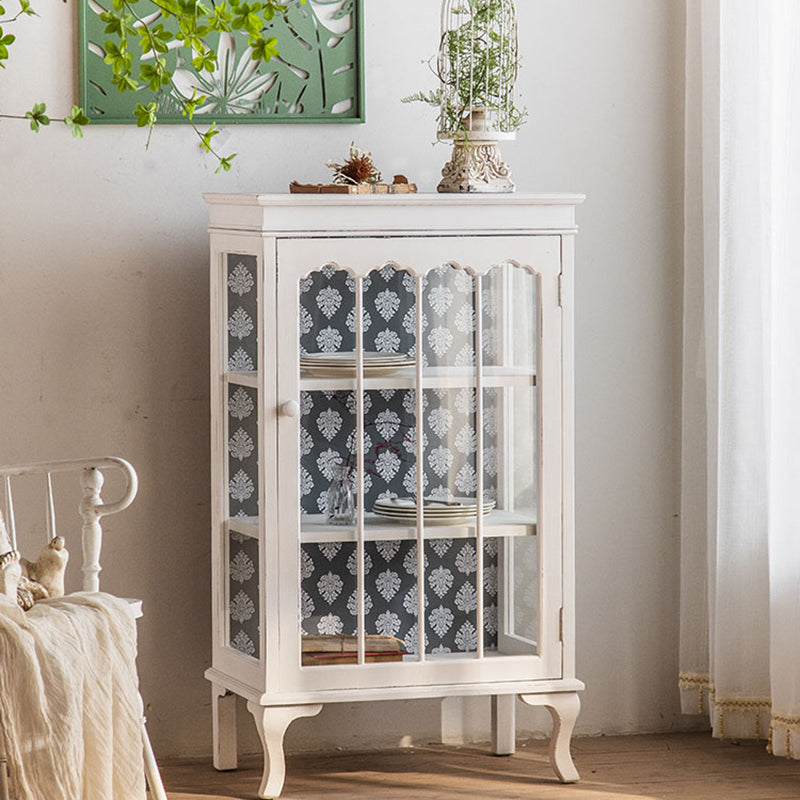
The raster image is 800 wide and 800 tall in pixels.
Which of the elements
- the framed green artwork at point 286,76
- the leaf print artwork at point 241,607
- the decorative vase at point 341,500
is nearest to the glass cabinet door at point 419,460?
the decorative vase at point 341,500

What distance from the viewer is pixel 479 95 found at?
3018 mm

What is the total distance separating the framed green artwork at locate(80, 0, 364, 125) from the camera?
312 centimetres

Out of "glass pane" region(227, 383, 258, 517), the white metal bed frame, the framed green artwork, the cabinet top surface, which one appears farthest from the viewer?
the framed green artwork

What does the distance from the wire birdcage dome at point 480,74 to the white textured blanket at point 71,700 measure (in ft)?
4.24

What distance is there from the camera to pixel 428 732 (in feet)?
10.9

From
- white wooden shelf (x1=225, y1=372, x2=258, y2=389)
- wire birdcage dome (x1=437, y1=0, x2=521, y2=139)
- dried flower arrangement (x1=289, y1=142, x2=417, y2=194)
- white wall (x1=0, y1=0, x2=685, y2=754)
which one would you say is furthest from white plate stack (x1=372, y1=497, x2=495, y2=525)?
wire birdcage dome (x1=437, y1=0, x2=521, y2=139)

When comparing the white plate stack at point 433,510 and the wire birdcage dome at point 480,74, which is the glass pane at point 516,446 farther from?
the wire birdcage dome at point 480,74

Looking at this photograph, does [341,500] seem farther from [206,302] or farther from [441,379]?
[206,302]

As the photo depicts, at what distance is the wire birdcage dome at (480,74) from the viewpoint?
3004 mm

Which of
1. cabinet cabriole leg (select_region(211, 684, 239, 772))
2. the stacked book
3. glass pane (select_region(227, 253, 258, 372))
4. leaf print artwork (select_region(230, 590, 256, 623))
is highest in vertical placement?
glass pane (select_region(227, 253, 258, 372))

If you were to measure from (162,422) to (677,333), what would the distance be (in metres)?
1.27

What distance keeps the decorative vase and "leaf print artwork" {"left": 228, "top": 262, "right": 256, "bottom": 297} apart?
415 millimetres

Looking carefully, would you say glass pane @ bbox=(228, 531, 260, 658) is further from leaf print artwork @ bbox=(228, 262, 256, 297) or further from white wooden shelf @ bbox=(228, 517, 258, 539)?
leaf print artwork @ bbox=(228, 262, 256, 297)

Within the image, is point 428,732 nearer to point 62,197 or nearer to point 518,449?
point 518,449
